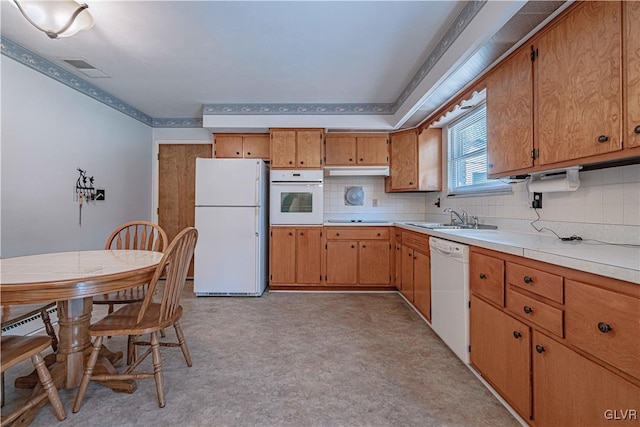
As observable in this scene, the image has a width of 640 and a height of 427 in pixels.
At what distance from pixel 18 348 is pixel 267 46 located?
8.37 ft

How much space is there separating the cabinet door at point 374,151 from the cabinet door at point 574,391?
117 inches

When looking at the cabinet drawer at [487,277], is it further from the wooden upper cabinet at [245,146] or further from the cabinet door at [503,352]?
the wooden upper cabinet at [245,146]

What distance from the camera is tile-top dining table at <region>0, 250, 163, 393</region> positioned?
4.27ft

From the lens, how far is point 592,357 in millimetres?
1032

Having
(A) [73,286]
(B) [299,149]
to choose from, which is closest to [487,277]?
(A) [73,286]

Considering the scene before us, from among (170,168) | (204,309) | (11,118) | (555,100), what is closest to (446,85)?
(555,100)

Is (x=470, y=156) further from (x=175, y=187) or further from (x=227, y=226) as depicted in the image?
(x=175, y=187)

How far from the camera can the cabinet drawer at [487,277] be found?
1.57m

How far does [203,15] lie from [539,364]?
2.95 meters

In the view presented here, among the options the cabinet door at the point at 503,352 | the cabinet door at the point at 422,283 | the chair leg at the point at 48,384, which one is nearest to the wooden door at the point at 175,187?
the chair leg at the point at 48,384

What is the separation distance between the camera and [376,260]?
3773mm

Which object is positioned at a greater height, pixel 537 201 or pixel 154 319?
pixel 537 201

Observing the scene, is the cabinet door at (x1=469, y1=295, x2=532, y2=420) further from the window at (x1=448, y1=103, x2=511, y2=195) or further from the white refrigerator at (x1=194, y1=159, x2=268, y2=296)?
the white refrigerator at (x1=194, y1=159, x2=268, y2=296)

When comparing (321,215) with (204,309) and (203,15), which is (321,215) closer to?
(204,309)
